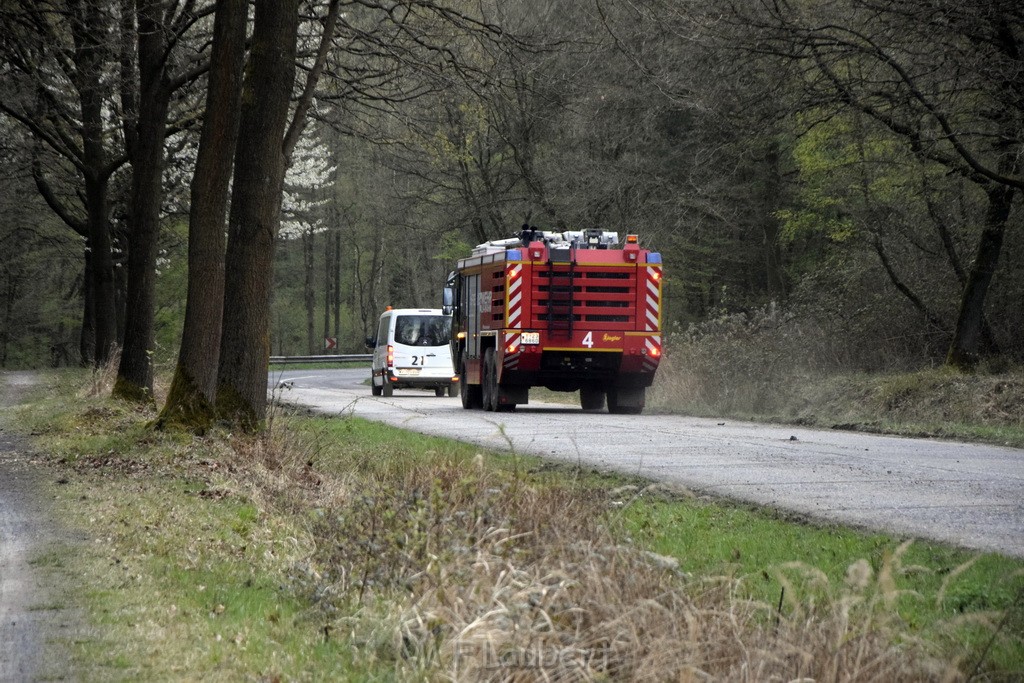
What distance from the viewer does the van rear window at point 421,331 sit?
37125 millimetres

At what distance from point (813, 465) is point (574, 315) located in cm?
1059

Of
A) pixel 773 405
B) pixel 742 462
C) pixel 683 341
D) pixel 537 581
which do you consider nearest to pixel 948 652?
pixel 537 581

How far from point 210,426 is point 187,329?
143 cm

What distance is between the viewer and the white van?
3706 centimetres

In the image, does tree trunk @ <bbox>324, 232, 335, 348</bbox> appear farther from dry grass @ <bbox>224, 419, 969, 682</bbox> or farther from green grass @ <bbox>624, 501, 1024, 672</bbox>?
dry grass @ <bbox>224, 419, 969, 682</bbox>

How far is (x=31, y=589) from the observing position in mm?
6969

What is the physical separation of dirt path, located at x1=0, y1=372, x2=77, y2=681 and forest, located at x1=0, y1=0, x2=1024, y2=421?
11.4 feet

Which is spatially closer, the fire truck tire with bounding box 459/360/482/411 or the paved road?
the paved road

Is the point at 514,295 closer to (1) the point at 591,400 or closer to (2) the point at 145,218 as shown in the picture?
(1) the point at 591,400

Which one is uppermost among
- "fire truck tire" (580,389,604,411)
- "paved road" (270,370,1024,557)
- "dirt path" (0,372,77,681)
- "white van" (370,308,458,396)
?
"white van" (370,308,458,396)

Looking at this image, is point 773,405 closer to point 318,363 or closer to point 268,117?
point 268,117

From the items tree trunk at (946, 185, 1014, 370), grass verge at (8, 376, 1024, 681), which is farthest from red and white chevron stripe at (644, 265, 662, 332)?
grass verge at (8, 376, 1024, 681)

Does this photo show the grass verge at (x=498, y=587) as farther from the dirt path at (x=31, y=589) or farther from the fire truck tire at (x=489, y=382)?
the fire truck tire at (x=489, y=382)

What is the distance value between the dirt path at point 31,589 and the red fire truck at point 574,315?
1170 cm
